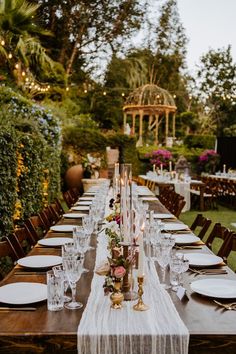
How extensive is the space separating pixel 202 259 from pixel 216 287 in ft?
2.10

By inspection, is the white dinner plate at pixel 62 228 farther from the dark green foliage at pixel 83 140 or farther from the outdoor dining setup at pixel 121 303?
the dark green foliage at pixel 83 140

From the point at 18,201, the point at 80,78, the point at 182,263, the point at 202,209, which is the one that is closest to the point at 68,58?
the point at 80,78

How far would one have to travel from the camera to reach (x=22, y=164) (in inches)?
252

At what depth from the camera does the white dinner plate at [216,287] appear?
92.0 inches

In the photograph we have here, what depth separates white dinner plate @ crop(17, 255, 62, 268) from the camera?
2.94 meters

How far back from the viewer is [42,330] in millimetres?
1916

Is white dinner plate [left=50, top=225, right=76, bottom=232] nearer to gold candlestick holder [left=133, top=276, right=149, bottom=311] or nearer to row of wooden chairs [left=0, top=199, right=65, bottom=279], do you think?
row of wooden chairs [left=0, top=199, right=65, bottom=279]

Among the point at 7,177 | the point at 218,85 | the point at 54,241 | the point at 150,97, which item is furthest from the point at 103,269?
the point at 218,85

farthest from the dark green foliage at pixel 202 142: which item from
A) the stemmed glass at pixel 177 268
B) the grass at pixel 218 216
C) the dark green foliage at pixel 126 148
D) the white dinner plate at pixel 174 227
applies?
the stemmed glass at pixel 177 268

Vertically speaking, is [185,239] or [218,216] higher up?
[185,239]

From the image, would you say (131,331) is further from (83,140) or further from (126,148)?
(126,148)

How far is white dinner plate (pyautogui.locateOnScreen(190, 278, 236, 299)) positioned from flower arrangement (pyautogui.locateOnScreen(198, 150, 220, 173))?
13.1 metres

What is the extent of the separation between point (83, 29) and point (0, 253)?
23.6m

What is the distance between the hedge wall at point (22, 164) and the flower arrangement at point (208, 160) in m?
6.34
